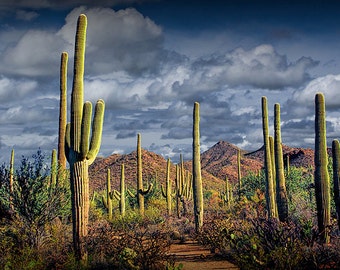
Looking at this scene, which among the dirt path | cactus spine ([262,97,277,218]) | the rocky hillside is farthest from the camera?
the rocky hillside

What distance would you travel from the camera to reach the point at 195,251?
19.2m

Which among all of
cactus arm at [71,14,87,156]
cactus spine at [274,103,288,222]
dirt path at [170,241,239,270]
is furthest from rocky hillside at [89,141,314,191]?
cactus arm at [71,14,87,156]

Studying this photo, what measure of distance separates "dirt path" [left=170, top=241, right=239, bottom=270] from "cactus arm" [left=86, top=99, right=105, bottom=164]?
443 centimetres

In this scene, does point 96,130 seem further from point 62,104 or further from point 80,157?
point 62,104

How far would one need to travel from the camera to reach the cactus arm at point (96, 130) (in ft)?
46.9

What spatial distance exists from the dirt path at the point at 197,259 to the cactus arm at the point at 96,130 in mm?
4434

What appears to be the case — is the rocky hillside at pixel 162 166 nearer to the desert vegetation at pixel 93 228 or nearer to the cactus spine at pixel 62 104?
the cactus spine at pixel 62 104

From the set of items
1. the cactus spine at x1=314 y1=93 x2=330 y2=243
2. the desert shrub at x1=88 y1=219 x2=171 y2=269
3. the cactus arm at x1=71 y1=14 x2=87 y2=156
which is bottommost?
the desert shrub at x1=88 y1=219 x2=171 y2=269

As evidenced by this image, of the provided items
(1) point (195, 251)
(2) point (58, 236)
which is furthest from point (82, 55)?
(1) point (195, 251)

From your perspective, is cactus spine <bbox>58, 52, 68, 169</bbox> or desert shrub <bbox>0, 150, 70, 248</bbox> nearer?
desert shrub <bbox>0, 150, 70, 248</bbox>

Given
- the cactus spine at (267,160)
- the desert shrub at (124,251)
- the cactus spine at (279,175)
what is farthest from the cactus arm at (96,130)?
the cactus spine at (267,160)

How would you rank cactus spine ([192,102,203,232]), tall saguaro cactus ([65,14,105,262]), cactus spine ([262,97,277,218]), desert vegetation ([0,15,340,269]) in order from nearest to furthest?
desert vegetation ([0,15,340,269]), tall saguaro cactus ([65,14,105,262]), cactus spine ([262,97,277,218]), cactus spine ([192,102,203,232])

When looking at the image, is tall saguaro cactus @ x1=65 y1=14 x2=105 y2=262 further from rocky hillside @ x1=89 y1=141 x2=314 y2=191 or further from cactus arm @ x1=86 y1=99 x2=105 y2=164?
rocky hillside @ x1=89 y1=141 x2=314 y2=191

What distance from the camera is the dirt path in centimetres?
1520
